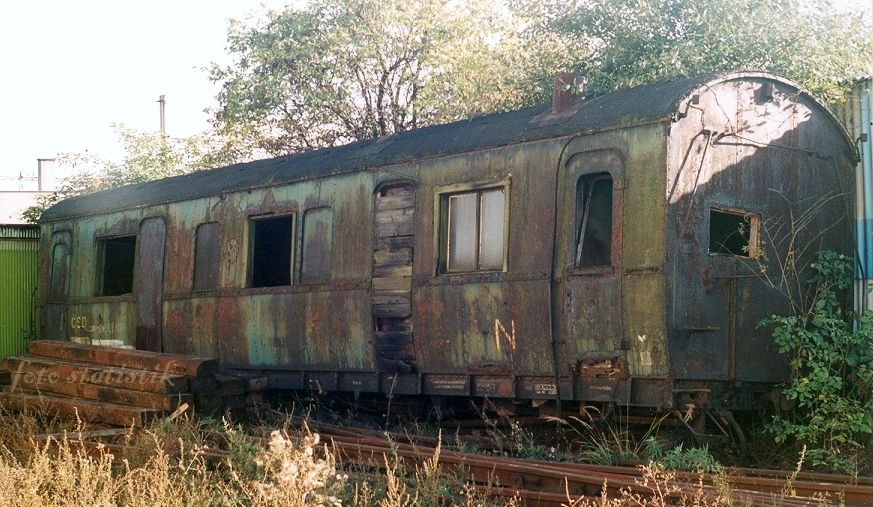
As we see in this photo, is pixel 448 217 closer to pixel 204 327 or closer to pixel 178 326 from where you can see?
pixel 204 327

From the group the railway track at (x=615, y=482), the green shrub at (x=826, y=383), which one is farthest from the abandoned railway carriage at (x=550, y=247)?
the railway track at (x=615, y=482)

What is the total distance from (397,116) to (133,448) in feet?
54.2

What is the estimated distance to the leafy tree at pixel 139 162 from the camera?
28.4 metres

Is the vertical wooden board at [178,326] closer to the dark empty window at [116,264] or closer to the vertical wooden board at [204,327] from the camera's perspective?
the vertical wooden board at [204,327]

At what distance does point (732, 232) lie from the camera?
9.76m

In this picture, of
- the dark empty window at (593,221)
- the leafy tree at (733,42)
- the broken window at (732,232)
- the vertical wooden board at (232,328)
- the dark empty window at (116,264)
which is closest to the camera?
the dark empty window at (593,221)

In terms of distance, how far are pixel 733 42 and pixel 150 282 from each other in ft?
31.5

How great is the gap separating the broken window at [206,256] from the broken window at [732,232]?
262 inches

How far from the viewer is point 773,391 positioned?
31.2ft

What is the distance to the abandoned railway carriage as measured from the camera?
8.80m

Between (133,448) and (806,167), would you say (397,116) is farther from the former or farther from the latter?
(133,448)

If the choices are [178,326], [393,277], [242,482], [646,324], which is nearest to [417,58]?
[178,326]

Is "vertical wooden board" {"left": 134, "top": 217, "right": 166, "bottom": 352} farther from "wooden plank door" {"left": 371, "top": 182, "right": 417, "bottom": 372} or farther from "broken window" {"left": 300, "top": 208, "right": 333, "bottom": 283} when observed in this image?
"wooden plank door" {"left": 371, "top": 182, "right": 417, "bottom": 372}

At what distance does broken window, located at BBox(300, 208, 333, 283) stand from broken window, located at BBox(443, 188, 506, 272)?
194cm
